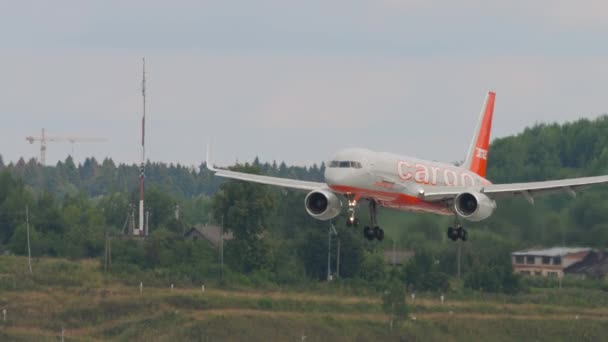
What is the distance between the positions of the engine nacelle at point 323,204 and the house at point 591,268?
3673 cm

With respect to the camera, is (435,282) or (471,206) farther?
(435,282)

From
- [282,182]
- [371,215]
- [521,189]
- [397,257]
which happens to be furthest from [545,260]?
[371,215]

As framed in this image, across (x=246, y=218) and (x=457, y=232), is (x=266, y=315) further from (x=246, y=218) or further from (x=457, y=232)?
(x=457, y=232)

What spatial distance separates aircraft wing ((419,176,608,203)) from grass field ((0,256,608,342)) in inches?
1475

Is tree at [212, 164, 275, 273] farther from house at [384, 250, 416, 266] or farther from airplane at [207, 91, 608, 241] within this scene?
airplane at [207, 91, 608, 241]

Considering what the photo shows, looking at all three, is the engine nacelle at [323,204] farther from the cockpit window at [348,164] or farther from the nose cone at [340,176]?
the cockpit window at [348,164]

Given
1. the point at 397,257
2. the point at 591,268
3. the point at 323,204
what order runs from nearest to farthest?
the point at 323,204
the point at 591,268
the point at 397,257

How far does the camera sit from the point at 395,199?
261 feet

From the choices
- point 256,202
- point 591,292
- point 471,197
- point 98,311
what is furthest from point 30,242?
point 471,197

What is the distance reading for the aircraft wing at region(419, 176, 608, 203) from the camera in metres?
80.4

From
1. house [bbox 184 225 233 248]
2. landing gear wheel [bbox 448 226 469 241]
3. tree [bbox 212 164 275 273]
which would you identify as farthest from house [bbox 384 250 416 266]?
landing gear wheel [bbox 448 226 469 241]

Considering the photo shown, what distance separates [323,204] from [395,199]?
3473 millimetres

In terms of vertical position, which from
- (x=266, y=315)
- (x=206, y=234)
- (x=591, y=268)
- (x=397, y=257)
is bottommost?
(x=266, y=315)

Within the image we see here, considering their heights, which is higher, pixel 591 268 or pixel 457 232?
pixel 457 232
